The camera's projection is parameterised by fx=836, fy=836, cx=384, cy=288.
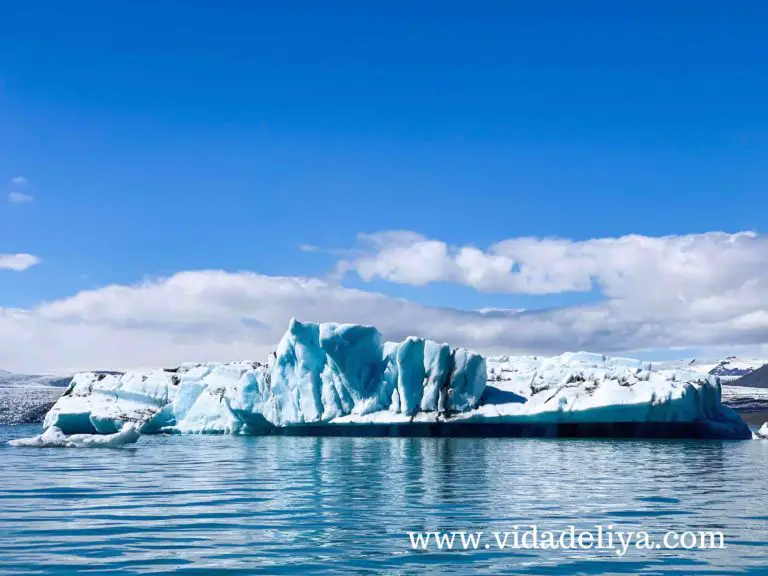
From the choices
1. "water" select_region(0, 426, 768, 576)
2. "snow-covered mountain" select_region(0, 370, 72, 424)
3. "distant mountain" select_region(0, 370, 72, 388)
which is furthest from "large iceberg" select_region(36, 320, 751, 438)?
"distant mountain" select_region(0, 370, 72, 388)

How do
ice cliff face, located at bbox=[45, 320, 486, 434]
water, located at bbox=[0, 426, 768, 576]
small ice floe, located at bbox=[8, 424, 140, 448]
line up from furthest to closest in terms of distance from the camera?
ice cliff face, located at bbox=[45, 320, 486, 434] → small ice floe, located at bbox=[8, 424, 140, 448] → water, located at bbox=[0, 426, 768, 576]

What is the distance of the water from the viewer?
775 cm

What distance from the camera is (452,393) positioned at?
40.3 metres

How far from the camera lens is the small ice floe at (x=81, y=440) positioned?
29816mm

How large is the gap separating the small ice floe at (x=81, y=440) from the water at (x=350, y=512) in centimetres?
767

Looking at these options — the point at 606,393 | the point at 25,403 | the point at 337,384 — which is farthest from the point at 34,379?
the point at 606,393

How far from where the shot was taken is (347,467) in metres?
20.3

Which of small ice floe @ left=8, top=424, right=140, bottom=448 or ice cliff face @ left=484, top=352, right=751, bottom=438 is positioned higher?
ice cliff face @ left=484, top=352, right=751, bottom=438

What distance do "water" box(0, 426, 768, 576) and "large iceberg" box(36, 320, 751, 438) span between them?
16102 millimetres

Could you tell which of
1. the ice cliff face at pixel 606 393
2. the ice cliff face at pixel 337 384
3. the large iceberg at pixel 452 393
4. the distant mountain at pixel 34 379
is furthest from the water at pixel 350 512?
the distant mountain at pixel 34 379

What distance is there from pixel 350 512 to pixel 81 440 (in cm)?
2168

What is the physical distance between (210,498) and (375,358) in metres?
29.2

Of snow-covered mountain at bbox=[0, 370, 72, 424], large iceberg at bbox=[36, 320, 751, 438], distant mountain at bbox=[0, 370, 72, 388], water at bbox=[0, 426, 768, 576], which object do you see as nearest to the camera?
water at bbox=[0, 426, 768, 576]

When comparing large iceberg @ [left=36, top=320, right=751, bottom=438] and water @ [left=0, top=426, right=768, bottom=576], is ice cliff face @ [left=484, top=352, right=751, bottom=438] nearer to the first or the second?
large iceberg @ [left=36, top=320, right=751, bottom=438]
